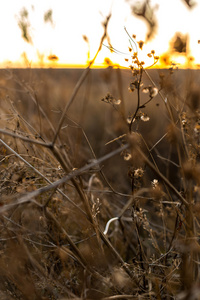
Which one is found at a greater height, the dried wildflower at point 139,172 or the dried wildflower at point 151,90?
the dried wildflower at point 151,90

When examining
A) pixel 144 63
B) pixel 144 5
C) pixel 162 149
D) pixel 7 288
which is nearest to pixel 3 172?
pixel 7 288

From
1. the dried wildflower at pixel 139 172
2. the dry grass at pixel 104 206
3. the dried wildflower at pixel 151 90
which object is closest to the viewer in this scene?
the dry grass at pixel 104 206

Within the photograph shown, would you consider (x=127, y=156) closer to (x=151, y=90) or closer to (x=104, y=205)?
(x=151, y=90)

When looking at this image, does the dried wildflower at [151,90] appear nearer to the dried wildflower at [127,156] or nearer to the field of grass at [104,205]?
the field of grass at [104,205]

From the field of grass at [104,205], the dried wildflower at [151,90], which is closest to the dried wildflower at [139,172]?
the field of grass at [104,205]

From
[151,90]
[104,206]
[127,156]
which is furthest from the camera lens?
[104,206]

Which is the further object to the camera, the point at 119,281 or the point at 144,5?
the point at 119,281

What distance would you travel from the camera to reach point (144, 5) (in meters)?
1.43

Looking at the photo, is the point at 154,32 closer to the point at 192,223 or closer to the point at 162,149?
the point at 192,223

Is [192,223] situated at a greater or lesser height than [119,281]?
greater

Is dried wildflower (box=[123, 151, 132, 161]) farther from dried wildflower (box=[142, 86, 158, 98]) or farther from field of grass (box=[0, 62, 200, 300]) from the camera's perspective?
dried wildflower (box=[142, 86, 158, 98])

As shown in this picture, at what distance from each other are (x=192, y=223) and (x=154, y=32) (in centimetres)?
89

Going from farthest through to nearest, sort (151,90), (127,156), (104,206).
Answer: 1. (104,206)
2. (127,156)
3. (151,90)

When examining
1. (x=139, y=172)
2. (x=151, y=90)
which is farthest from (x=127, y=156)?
(x=151, y=90)
